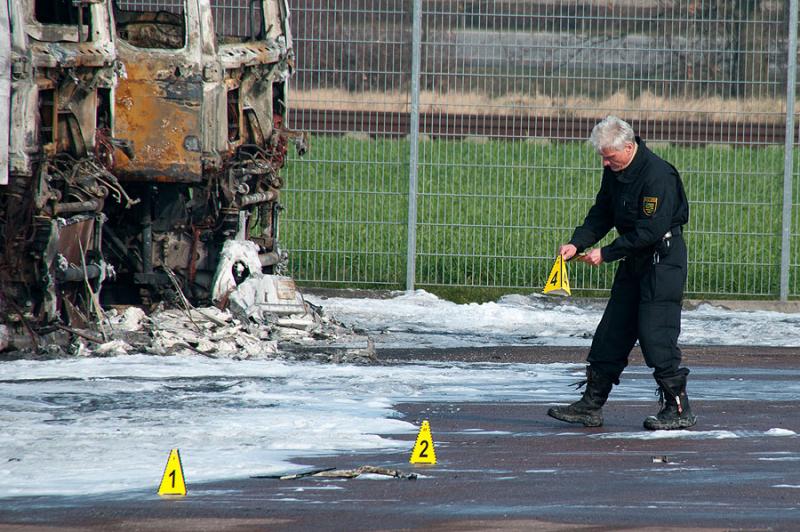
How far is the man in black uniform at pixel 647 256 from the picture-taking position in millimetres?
8969

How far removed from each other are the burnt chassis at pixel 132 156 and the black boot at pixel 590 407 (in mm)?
4029

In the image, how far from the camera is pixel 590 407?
930 cm

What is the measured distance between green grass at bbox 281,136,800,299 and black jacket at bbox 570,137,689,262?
7.46 m

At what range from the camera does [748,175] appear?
1666 centimetres

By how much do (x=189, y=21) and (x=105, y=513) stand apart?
21.8 ft

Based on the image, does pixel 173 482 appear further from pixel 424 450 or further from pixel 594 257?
pixel 594 257

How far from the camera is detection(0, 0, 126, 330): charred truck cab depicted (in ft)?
36.5

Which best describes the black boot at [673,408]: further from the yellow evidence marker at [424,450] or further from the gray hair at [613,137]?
the yellow evidence marker at [424,450]

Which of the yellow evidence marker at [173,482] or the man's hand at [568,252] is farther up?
the man's hand at [568,252]

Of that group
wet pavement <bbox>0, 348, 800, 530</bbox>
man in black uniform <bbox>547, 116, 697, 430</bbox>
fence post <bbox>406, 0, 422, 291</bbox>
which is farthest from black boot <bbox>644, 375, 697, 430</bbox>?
fence post <bbox>406, 0, 422, 291</bbox>

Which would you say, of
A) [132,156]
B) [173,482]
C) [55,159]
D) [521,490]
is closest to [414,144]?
[132,156]

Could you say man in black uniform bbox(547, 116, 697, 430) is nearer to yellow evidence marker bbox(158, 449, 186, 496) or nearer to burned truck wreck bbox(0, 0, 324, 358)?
yellow evidence marker bbox(158, 449, 186, 496)

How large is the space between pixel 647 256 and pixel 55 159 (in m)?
4.64

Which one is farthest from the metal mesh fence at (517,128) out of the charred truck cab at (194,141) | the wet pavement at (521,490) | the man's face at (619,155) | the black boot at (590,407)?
the man's face at (619,155)
